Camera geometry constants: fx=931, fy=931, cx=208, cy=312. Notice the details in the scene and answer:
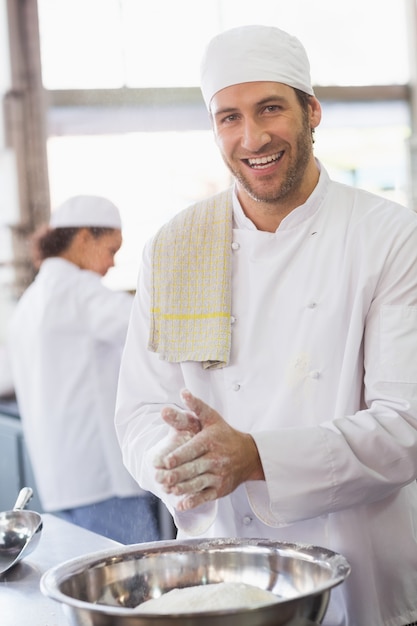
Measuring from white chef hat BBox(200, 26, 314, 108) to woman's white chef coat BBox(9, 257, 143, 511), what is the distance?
1670 mm

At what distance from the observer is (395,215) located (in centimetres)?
167

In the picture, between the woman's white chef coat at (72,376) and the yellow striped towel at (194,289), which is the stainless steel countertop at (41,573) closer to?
the yellow striped towel at (194,289)

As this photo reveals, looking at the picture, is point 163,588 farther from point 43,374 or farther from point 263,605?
point 43,374

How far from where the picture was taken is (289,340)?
1.67 meters

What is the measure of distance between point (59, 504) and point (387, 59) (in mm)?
2329

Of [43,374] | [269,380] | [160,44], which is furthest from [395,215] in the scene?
[160,44]

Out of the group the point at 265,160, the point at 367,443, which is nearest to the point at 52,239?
the point at 265,160

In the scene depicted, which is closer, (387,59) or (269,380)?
(269,380)

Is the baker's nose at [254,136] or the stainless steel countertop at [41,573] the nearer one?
the stainless steel countertop at [41,573]

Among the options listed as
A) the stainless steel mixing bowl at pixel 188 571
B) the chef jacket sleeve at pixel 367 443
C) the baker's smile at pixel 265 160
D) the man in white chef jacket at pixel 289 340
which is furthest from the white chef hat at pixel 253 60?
the stainless steel mixing bowl at pixel 188 571

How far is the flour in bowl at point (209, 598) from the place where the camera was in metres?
1.17

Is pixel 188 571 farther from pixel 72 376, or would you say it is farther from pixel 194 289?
pixel 72 376

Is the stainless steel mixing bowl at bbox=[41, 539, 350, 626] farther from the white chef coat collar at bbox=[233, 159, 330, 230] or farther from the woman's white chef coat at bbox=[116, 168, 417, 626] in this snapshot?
the white chef coat collar at bbox=[233, 159, 330, 230]

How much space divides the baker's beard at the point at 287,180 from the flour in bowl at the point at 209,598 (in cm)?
75
